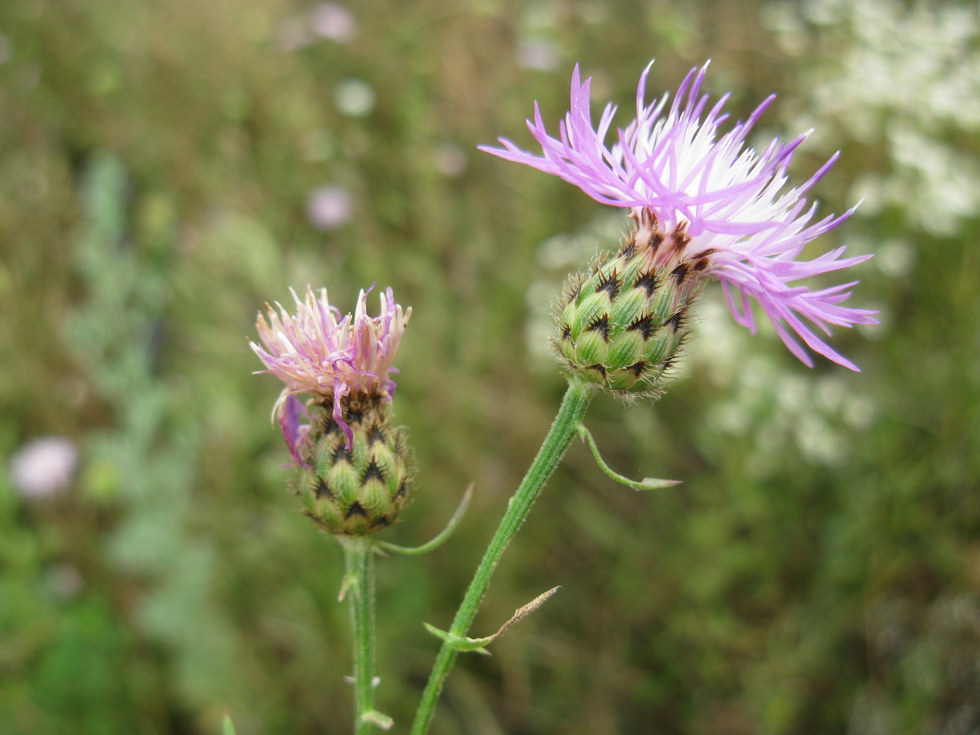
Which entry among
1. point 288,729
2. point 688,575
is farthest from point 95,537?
point 688,575

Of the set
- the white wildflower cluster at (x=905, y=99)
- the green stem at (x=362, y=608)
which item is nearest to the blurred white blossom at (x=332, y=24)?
the white wildflower cluster at (x=905, y=99)

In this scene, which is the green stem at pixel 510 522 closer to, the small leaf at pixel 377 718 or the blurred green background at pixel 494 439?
the small leaf at pixel 377 718

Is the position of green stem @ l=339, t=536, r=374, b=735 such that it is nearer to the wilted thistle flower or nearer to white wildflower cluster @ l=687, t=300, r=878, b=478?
the wilted thistle flower

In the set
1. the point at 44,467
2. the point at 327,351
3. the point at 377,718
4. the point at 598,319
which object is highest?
the point at 598,319

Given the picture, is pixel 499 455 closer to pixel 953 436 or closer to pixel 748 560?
pixel 748 560

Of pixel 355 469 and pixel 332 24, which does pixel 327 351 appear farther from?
pixel 332 24

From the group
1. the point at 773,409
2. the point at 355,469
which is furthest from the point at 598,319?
the point at 773,409

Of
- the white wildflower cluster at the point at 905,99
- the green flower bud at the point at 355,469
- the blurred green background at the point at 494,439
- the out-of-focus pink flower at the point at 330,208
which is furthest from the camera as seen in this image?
the out-of-focus pink flower at the point at 330,208
